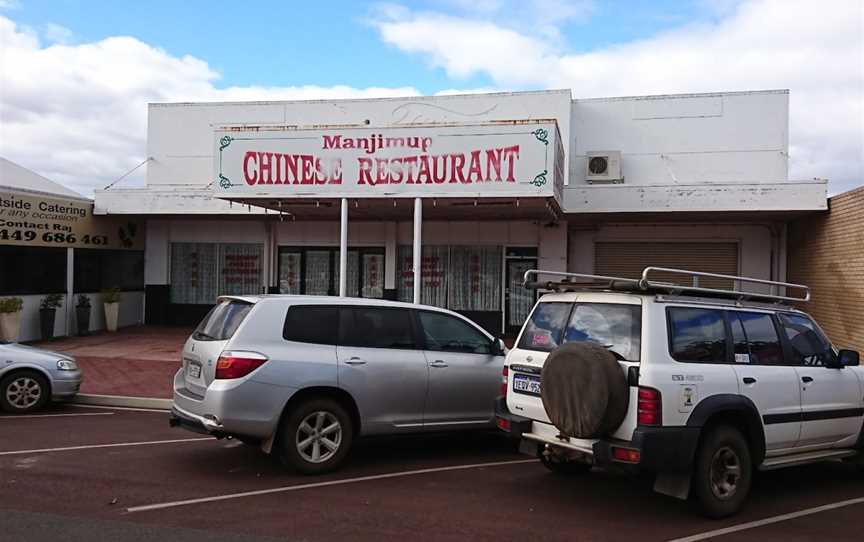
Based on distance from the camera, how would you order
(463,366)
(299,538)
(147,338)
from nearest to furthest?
(299,538) → (463,366) → (147,338)

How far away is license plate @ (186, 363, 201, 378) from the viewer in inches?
271

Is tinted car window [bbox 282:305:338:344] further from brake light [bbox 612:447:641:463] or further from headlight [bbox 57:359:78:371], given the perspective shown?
headlight [bbox 57:359:78:371]

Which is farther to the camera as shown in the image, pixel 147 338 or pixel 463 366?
pixel 147 338

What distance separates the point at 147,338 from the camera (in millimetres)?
17578

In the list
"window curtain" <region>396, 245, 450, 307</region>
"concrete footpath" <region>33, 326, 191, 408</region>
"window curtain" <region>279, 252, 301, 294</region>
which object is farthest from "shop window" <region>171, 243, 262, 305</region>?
"window curtain" <region>396, 245, 450, 307</region>

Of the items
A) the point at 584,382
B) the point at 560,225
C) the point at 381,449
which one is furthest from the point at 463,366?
the point at 560,225

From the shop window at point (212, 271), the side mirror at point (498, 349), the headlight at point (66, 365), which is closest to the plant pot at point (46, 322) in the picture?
the shop window at point (212, 271)

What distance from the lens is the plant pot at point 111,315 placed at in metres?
18.6

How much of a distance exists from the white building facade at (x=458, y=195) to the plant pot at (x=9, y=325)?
3599 mm

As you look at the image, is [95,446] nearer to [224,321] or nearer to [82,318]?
[224,321]

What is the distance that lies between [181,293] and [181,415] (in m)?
14.2

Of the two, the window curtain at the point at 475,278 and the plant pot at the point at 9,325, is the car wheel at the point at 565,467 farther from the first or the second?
the plant pot at the point at 9,325

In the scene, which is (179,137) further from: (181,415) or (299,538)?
(299,538)

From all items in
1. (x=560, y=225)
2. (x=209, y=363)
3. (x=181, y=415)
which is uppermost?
(x=560, y=225)
